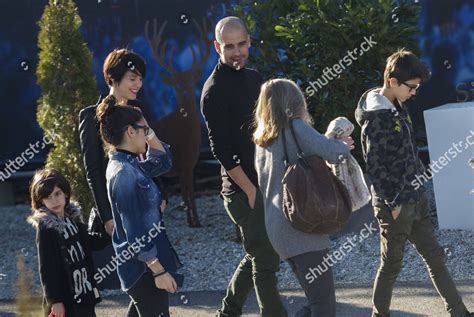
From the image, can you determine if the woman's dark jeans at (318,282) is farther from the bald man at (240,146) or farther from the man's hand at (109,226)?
the man's hand at (109,226)

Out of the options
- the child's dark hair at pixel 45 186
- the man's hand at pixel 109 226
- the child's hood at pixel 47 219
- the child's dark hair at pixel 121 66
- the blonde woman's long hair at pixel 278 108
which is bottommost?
the man's hand at pixel 109 226

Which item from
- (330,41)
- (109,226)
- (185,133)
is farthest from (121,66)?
(185,133)

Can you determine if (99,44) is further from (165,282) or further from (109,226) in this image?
(165,282)

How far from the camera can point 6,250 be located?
30.6 ft

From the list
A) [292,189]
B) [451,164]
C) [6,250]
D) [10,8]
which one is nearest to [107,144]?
[292,189]

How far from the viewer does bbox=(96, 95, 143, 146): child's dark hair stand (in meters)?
4.53

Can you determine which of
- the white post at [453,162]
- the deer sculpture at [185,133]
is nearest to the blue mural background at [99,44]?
the deer sculpture at [185,133]

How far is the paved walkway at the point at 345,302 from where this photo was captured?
240 inches

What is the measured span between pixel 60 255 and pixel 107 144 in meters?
0.65

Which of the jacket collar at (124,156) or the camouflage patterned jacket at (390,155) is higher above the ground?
the jacket collar at (124,156)

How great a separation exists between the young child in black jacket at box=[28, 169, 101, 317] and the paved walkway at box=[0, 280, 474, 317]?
1696 millimetres

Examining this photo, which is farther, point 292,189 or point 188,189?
point 188,189

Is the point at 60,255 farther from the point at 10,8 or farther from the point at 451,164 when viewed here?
the point at 10,8

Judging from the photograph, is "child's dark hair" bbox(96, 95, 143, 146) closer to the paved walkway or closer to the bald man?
the bald man
